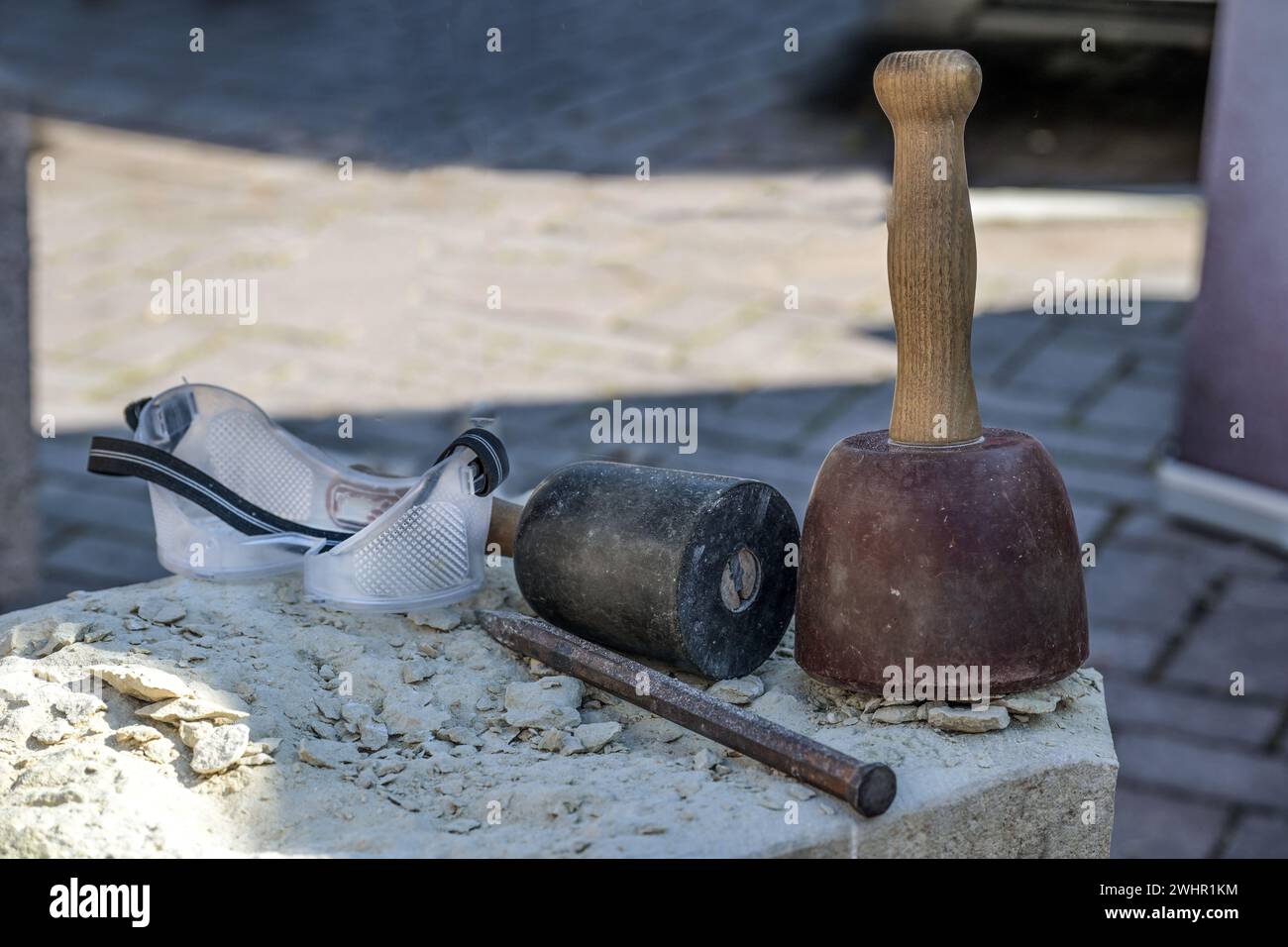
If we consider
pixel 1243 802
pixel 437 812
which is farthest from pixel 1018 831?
pixel 1243 802

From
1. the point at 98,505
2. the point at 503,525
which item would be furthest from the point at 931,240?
the point at 98,505

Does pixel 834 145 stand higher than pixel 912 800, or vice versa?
pixel 834 145

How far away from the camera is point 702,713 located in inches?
45.7

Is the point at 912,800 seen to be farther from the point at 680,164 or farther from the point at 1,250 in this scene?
the point at 680,164

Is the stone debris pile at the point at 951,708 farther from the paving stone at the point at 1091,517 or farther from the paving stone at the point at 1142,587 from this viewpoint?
the paving stone at the point at 1091,517

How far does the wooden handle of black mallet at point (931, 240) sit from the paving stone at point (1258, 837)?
1.02 meters

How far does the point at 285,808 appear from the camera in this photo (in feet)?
3.64

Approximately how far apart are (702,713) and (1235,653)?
1513 millimetres

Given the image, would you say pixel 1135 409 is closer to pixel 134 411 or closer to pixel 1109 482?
pixel 1109 482

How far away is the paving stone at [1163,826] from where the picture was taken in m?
1.93

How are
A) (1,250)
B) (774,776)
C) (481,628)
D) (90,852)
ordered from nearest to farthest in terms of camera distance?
(90,852), (774,776), (481,628), (1,250)

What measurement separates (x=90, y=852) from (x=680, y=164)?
13.6 feet

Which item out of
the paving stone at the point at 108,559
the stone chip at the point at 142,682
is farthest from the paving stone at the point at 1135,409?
the stone chip at the point at 142,682

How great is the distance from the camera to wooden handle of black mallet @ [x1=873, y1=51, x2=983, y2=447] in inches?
44.1
